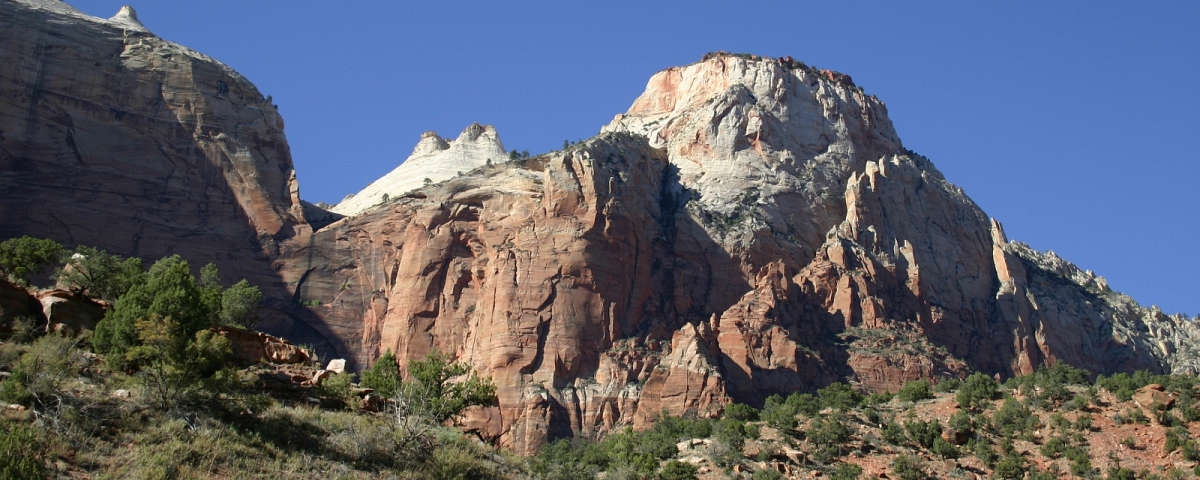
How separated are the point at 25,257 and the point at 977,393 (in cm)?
4657

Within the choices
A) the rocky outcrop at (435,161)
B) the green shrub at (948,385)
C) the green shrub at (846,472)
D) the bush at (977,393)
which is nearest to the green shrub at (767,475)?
the green shrub at (846,472)

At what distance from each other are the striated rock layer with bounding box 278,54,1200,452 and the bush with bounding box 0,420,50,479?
48.6 m

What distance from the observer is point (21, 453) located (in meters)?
30.6

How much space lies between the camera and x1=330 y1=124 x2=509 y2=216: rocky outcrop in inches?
4862

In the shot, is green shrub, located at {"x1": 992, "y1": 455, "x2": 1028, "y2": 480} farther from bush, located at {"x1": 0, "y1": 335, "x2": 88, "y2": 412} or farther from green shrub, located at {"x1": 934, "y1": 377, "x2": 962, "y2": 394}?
bush, located at {"x1": 0, "y1": 335, "x2": 88, "y2": 412}

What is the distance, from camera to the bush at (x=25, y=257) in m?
51.5

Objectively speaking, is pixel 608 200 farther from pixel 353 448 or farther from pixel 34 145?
pixel 353 448

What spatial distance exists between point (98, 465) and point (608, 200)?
205ft

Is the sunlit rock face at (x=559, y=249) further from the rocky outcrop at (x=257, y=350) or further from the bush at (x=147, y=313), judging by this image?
the bush at (x=147, y=313)

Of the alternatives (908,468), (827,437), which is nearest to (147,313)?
(827,437)

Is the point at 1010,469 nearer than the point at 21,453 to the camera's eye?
No

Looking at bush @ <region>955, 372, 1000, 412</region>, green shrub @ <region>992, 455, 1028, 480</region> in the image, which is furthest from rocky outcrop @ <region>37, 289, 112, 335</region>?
bush @ <region>955, 372, 1000, 412</region>

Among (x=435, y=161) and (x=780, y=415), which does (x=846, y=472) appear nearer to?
(x=780, y=415)

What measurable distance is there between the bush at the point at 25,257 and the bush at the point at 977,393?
144 feet
